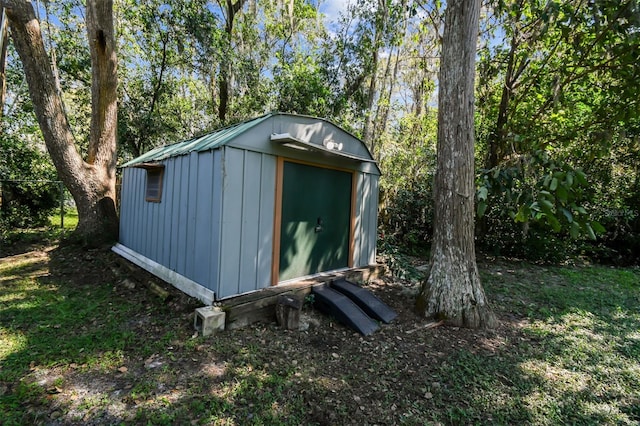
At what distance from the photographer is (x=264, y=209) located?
11.7ft

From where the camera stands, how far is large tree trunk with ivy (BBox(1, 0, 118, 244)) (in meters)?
4.95

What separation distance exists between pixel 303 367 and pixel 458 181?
259cm

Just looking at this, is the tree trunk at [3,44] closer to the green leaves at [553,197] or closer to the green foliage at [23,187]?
the green foliage at [23,187]

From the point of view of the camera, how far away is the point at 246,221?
339 cm

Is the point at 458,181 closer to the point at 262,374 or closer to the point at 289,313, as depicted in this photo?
the point at 289,313

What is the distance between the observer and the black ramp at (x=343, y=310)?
3.27 meters

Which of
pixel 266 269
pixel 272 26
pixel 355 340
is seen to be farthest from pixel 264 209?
pixel 272 26

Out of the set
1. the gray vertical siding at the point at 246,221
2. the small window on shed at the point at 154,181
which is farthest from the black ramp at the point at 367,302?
the small window on shed at the point at 154,181

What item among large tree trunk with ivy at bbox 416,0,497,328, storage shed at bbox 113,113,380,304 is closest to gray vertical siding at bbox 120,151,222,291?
storage shed at bbox 113,113,380,304

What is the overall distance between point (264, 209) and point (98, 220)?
183 inches

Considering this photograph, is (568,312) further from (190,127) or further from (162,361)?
(190,127)

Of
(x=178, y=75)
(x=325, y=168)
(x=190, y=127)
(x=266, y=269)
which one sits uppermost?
(x=178, y=75)

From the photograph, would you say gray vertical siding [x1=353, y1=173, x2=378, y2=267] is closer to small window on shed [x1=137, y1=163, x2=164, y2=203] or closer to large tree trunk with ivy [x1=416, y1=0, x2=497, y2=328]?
large tree trunk with ivy [x1=416, y1=0, x2=497, y2=328]

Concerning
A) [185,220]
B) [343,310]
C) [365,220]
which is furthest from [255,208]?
[365,220]
